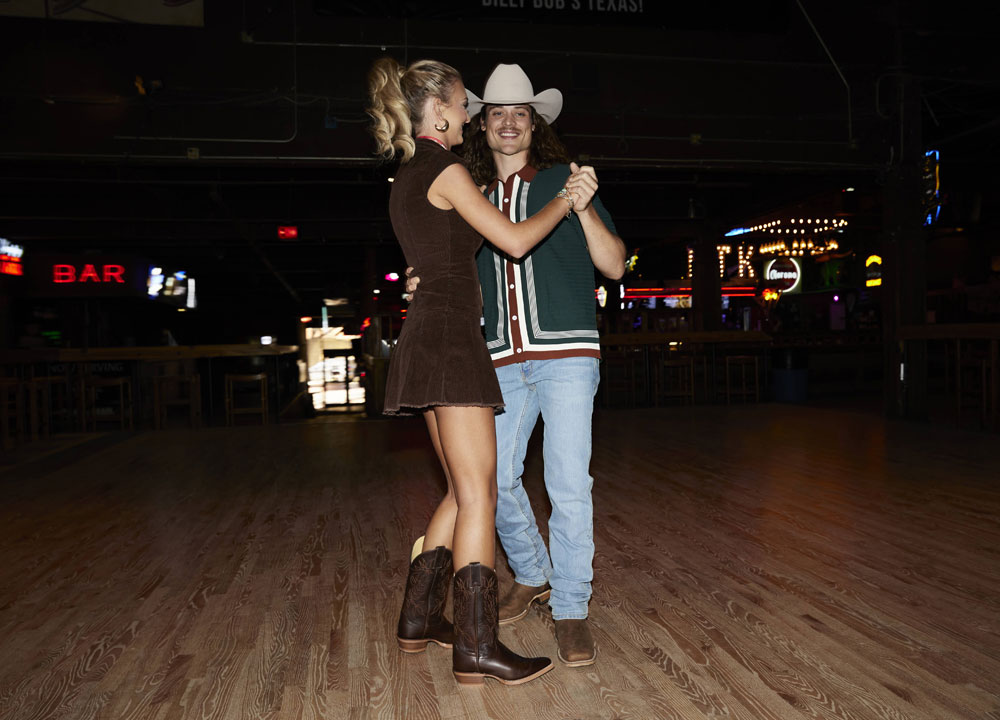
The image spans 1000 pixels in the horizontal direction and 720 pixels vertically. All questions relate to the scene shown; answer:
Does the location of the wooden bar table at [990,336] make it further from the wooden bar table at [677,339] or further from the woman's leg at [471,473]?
the woman's leg at [471,473]

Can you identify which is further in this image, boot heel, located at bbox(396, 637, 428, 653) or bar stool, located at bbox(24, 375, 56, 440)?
bar stool, located at bbox(24, 375, 56, 440)

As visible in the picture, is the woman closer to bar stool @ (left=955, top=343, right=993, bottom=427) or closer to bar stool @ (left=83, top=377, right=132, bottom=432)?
bar stool @ (left=955, top=343, right=993, bottom=427)

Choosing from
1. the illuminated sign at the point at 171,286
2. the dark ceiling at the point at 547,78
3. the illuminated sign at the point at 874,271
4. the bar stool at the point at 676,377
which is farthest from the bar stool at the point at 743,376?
the illuminated sign at the point at 171,286

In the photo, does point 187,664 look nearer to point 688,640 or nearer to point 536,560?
point 536,560

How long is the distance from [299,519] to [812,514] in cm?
257

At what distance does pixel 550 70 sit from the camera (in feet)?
25.5

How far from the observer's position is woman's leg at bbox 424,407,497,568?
69.5 inches

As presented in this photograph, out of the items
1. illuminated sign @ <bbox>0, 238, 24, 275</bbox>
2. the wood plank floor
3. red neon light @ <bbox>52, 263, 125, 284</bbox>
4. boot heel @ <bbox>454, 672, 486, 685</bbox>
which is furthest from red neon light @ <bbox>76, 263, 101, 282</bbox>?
boot heel @ <bbox>454, 672, 486, 685</bbox>

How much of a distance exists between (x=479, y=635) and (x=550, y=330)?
80cm

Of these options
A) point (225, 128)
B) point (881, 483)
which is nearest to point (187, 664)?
point (881, 483)

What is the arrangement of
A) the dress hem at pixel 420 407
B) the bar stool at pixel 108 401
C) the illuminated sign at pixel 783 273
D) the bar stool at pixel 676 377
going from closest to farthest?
1. the dress hem at pixel 420 407
2. the bar stool at pixel 108 401
3. the bar stool at pixel 676 377
4. the illuminated sign at pixel 783 273

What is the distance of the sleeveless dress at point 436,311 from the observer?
173 centimetres

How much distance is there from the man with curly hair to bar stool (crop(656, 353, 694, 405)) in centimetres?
836

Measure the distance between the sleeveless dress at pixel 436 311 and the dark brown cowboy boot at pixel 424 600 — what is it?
46 cm
